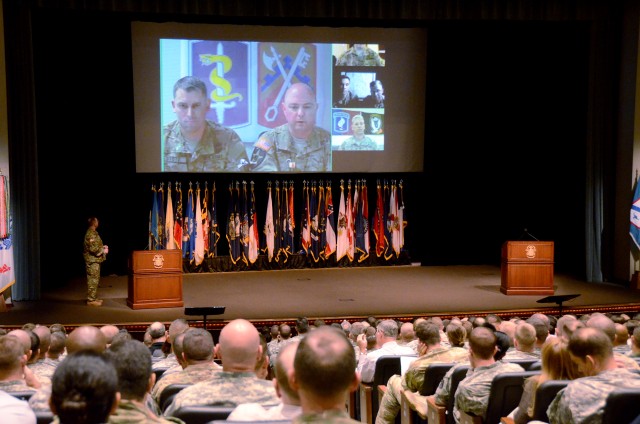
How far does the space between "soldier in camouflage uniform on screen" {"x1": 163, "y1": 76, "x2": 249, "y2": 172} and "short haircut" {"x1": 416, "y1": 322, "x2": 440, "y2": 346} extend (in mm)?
9025

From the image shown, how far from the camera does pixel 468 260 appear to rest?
15.9 meters

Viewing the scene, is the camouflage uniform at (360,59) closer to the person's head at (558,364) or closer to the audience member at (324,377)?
the person's head at (558,364)

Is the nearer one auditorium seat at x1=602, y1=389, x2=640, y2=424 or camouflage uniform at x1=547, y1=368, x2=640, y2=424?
auditorium seat at x1=602, y1=389, x2=640, y2=424

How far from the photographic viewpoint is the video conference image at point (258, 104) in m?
13.5

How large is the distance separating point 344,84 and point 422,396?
965 cm

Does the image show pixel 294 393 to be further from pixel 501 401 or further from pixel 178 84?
pixel 178 84

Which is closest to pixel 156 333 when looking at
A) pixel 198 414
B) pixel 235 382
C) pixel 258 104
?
pixel 235 382

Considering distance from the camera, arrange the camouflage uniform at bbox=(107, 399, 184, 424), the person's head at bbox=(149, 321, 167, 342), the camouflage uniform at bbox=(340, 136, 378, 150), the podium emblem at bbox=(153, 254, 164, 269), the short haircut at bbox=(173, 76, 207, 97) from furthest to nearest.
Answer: the camouflage uniform at bbox=(340, 136, 378, 150), the short haircut at bbox=(173, 76, 207, 97), the podium emblem at bbox=(153, 254, 164, 269), the person's head at bbox=(149, 321, 167, 342), the camouflage uniform at bbox=(107, 399, 184, 424)

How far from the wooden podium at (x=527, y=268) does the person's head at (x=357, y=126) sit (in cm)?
356

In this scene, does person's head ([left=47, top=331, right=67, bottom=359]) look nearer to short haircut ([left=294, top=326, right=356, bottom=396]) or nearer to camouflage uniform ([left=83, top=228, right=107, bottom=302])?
short haircut ([left=294, top=326, right=356, bottom=396])

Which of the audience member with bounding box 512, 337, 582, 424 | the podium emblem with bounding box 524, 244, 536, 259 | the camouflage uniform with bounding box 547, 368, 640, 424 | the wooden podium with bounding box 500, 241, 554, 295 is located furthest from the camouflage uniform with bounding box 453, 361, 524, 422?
the podium emblem with bounding box 524, 244, 536, 259

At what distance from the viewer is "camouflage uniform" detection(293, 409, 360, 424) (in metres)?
2.16

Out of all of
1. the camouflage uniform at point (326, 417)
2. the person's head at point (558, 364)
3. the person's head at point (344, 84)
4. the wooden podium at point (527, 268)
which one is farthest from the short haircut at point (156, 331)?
the person's head at point (344, 84)

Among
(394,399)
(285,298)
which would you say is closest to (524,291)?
(285,298)
